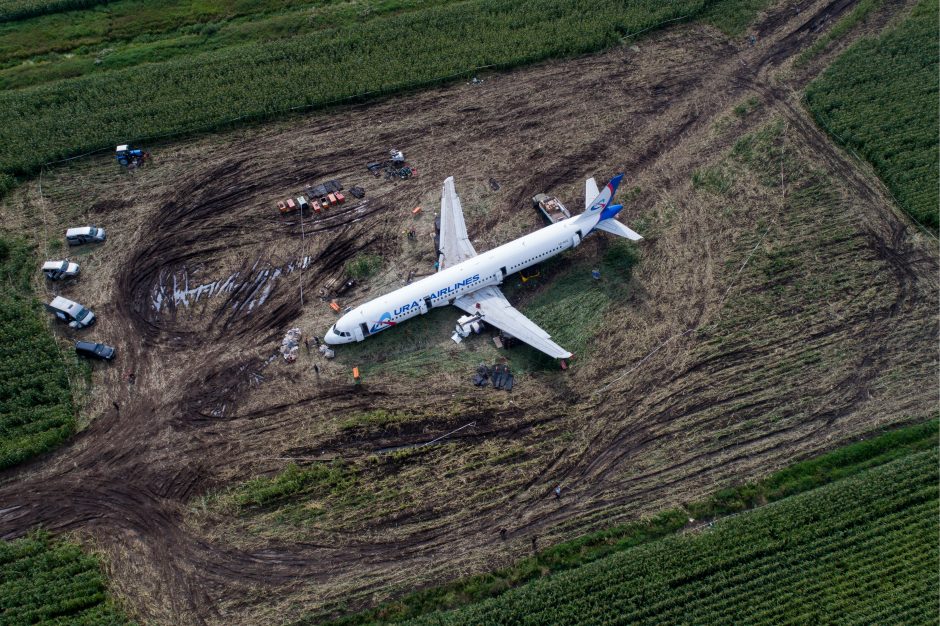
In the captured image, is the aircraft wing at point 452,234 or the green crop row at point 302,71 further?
the green crop row at point 302,71

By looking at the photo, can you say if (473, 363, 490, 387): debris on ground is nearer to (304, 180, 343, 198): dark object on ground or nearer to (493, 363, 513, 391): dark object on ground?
(493, 363, 513, 391): dark object on ground

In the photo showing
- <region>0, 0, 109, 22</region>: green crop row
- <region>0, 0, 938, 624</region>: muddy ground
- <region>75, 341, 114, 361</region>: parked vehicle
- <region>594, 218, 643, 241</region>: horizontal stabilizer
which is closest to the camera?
<region>0, 0, 938, 624</region>: muddy ground

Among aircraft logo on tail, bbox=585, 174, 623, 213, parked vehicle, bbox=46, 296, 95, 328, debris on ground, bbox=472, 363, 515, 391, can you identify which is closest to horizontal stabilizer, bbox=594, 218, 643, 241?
aircraft logo on tail, bbox=585, 174, 623, 213

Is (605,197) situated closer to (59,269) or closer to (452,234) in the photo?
(452,234)

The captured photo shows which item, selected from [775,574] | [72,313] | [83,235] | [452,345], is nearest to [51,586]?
[72,313]

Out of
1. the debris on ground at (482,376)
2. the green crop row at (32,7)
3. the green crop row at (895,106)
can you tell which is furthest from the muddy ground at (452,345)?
the green crop row at (32,7)

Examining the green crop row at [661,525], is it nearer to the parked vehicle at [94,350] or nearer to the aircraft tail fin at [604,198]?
the aircraft tail fin at [604,198]
